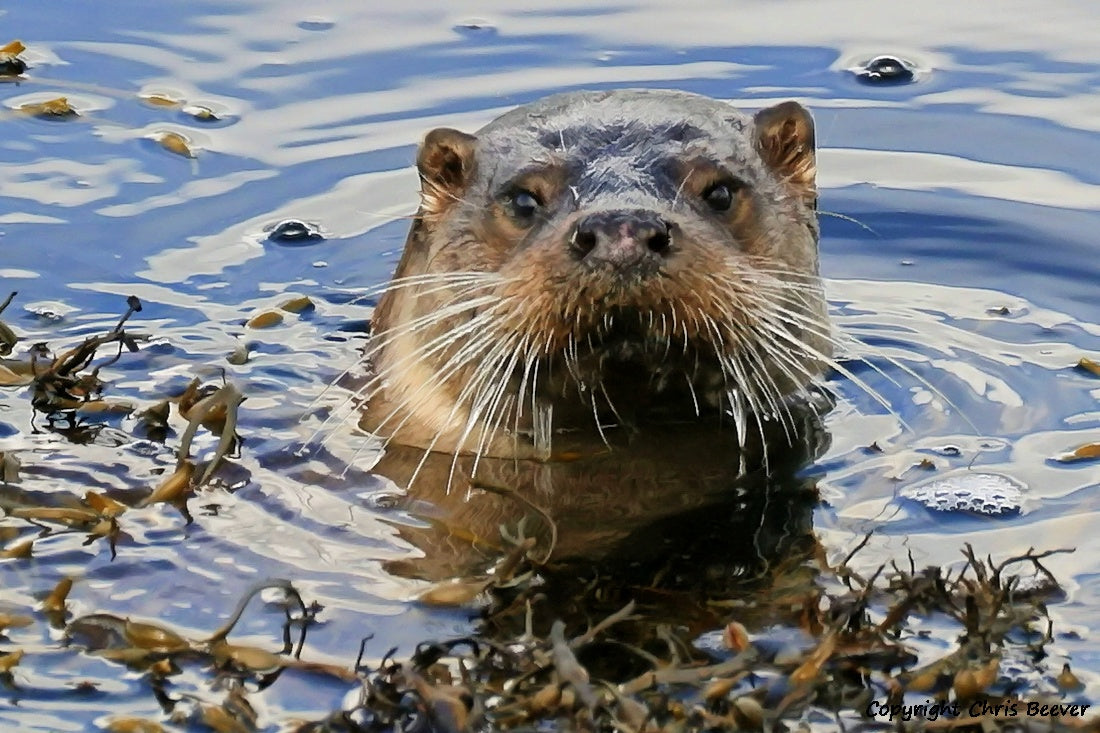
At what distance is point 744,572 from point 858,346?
135 cm

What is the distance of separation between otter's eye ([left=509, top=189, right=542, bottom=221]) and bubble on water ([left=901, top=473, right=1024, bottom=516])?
119 cm

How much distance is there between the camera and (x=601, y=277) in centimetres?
488

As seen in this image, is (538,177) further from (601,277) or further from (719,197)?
(601,277)

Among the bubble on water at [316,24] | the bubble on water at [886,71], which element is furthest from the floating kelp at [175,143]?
the bubble on water at [886,71]

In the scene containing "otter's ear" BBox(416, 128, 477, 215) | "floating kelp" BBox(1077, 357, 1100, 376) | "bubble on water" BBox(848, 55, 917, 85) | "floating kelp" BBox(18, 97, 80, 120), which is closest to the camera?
"otter's ear" BBox(416, 128, 477, 215)

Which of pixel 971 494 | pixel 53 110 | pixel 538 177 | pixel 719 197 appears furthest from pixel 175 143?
pixel 971 494

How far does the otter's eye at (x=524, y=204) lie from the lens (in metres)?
5.58

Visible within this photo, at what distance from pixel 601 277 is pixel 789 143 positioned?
1.33 m

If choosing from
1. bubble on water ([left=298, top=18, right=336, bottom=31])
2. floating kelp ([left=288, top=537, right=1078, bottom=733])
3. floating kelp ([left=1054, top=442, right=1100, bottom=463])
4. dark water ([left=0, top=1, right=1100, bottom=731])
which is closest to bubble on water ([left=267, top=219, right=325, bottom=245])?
dark water ([left=0, top=1, right=1100, bottom=731])

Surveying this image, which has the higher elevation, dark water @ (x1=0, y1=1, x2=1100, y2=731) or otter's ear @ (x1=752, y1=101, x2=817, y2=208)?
otter's ear @ (x1=752, y1=101, x2=817, y2=208)

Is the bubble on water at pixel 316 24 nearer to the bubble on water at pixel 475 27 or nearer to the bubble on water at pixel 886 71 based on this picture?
the bubble on water at pixel 475 27

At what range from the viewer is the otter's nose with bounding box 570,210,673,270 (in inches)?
191

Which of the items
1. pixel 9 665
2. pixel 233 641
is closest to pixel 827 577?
pixel 233 641

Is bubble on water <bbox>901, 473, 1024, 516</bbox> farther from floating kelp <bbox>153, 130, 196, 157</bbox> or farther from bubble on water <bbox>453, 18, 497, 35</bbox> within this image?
bubble on water <bbox>453, 18, 497, 35</bbox>
